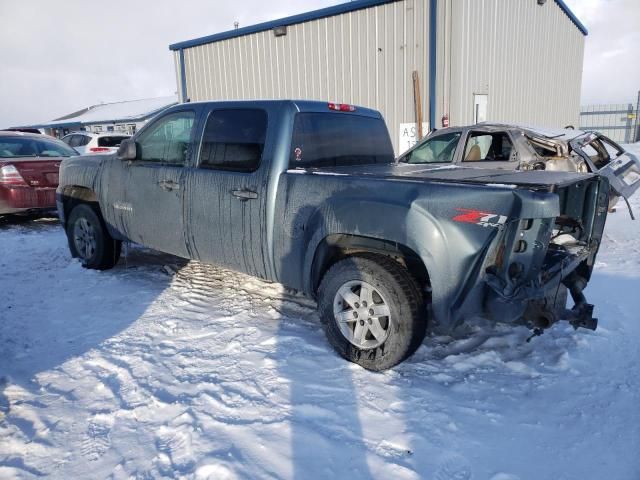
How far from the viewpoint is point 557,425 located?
105 inches

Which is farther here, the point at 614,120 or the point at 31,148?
the point at 614,120

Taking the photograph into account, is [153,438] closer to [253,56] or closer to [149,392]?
[149,392]

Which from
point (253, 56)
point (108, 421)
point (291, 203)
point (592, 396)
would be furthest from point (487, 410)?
point (253, 56)

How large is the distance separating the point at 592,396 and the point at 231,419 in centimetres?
221

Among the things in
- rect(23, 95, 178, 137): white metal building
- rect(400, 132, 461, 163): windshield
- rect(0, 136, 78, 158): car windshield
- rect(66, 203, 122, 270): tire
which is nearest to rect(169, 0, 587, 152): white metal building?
rect(400, 132, 461, 163): windshield

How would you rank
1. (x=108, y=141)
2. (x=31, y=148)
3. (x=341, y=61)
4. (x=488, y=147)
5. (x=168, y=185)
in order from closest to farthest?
(x=168, y=185) → (x=488, y=147) → (x=31, y=148) → (x=341, y=61) → (x=108, y=141)

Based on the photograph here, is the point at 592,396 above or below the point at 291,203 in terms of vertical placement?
below

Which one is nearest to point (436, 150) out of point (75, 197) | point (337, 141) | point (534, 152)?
point (534, 152)

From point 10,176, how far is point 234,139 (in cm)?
573

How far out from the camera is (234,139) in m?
3.90

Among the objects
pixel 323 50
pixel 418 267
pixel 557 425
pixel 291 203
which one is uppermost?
pixel 323 50

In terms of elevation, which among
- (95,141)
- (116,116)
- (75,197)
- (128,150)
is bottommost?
(75,197)

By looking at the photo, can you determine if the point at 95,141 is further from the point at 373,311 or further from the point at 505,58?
the point at 373,311

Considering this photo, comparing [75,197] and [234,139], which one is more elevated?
[234,139]
